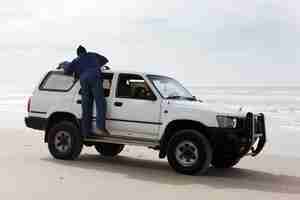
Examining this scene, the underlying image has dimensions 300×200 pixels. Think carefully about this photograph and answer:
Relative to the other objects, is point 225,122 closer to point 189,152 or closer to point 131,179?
point 189,152

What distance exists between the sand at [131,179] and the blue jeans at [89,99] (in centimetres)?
76

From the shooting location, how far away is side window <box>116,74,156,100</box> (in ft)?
33.3

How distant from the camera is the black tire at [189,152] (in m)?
9.31

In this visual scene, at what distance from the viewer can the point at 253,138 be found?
31.1 feet

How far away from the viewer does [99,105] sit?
10.1 m

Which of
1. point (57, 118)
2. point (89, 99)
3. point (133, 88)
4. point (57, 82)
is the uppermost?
point (57, 82)

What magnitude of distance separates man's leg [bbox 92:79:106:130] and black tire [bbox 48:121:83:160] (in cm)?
63

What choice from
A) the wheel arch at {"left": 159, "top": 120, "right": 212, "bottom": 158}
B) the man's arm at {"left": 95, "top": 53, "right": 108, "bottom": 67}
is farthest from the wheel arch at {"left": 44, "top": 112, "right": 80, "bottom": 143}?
the wheel arch at {"left": 159, "top": 120, "right": 212, "bottom": 158}

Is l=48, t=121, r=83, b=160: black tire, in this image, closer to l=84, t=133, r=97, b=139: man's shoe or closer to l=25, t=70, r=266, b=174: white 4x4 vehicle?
l=25, t=70, r=266, b=174: white 4x4 vehicle

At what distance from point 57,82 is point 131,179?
305 centimetres

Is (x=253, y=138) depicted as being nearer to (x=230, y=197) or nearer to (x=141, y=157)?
(x=230, y=197)

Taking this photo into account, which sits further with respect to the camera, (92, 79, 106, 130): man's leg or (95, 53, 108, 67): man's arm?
(95, 53, 108, 67): man's arm

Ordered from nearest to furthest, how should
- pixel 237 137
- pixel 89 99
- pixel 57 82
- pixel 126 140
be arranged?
pixel 237 137 < pixel 126 140 < pixel 89 99 < pixel 57 82

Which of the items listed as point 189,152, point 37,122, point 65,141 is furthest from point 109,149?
point 189,152
